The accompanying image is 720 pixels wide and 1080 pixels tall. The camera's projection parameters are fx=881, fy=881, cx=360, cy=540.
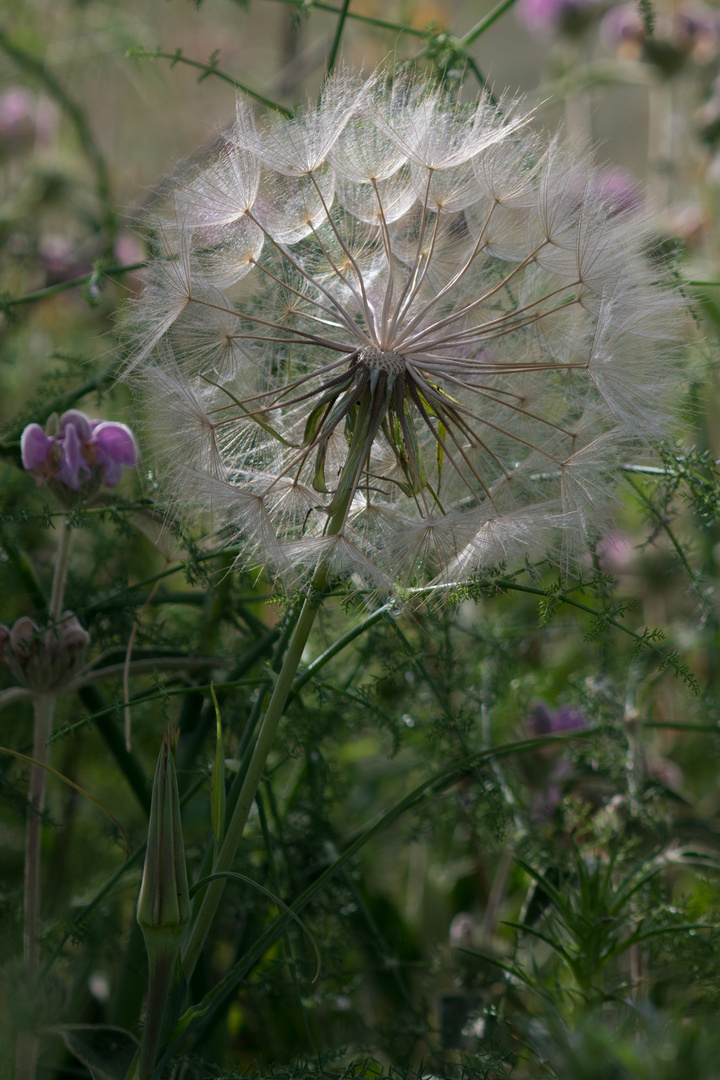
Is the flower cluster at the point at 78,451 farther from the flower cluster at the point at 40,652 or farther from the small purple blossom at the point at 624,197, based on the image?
the small purple blossom at the point at 624,197

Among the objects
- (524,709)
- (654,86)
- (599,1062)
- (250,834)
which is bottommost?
(599,1062)

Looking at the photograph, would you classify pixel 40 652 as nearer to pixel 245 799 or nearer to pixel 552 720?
pixel 245 799

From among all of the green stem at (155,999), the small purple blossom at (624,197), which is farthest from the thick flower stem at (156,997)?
the small purple blossom at (624,197)

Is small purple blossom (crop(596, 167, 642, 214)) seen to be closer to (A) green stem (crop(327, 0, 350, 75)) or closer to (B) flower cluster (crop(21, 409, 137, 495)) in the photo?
(A) green stem (crop(327, 0, 350, 75))

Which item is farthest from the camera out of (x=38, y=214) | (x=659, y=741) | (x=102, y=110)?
(x=102, y=110)

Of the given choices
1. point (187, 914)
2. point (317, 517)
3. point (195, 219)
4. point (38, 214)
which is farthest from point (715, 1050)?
point (38, 214)

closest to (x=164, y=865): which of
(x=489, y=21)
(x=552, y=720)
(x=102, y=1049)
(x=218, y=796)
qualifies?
→ (x=218, y=796)

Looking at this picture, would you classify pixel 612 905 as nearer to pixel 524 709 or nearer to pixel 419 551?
pixel 524 709
